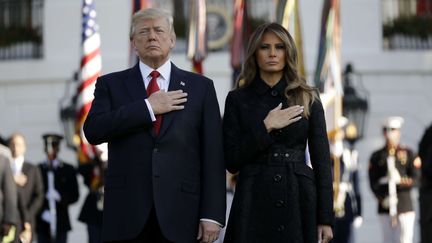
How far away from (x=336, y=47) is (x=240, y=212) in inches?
341

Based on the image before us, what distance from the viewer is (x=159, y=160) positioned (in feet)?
25.8

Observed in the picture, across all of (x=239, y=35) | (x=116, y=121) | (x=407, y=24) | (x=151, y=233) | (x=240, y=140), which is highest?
(x=407, y=24)

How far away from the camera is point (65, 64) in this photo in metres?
25.9

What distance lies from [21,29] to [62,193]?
10.2 m

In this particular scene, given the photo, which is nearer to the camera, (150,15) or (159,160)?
(159,160)

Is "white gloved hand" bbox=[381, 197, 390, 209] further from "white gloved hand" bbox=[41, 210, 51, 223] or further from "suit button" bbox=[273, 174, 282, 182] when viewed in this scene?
"suit button" bbox=[273, 174, 282, 182]

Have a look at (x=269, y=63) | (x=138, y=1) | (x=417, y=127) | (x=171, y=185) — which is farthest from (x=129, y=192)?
(x=417, y=127)

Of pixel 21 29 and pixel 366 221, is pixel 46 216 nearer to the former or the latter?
pixel 366 221

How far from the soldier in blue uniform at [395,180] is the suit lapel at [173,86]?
9.40 m

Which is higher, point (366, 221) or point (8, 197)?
point (8, 197)

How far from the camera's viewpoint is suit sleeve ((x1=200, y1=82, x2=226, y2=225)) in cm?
790

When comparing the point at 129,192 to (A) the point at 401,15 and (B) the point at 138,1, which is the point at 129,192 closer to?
(B) the point at 138,1

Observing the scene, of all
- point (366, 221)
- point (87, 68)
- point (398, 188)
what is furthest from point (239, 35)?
point (366, 221)

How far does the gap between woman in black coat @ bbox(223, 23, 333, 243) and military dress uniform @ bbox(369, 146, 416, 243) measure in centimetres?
929
